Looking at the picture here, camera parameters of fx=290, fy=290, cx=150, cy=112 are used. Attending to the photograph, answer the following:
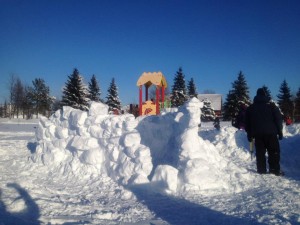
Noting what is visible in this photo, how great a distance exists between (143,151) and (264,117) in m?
2.75

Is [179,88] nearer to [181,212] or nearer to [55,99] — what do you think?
[55,99]

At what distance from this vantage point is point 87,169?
23.1ft

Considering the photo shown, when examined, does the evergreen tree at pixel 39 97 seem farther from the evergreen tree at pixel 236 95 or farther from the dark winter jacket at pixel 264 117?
the dark winter jacket at pixel 264 117

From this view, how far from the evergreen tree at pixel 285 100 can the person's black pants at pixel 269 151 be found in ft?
133

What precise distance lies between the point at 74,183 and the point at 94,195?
114cm

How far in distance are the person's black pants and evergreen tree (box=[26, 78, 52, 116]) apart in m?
52.3

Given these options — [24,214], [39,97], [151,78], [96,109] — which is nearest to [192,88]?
[39,97]

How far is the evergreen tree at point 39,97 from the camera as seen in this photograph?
53.7 m

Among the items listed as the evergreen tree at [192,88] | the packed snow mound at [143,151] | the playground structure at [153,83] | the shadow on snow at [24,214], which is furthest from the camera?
the evergreen tree at [192,88]

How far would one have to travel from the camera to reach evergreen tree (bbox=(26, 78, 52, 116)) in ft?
176

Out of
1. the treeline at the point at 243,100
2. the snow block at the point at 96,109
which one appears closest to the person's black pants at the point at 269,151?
the snow block at the point at 96,109

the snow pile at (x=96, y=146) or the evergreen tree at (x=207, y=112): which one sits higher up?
the evergreen tree at (x=207, y=112)

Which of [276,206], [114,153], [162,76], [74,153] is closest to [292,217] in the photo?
[276,206]

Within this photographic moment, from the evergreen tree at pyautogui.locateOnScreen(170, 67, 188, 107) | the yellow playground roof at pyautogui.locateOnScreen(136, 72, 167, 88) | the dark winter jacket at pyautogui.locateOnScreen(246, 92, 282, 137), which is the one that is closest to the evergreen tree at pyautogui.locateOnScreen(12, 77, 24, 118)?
the evergreen tree at pyautogui.locateOnScreen(170, 67, 188, 107)
